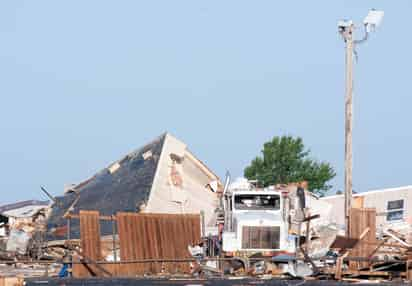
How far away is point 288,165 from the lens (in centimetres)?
9431

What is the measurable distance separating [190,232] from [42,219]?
43.5 feet

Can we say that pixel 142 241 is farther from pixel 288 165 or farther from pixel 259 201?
pixel 288 165

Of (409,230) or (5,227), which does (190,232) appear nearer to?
(409,230)

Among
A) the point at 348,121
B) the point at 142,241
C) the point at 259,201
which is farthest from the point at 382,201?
the point at 142,241

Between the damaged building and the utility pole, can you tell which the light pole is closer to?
the utility pole

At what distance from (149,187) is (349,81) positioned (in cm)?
1254

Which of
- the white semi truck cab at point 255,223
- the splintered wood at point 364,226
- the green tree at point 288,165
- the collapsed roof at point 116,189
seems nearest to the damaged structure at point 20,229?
the collapsed roof at point 116,189

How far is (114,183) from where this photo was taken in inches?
1922

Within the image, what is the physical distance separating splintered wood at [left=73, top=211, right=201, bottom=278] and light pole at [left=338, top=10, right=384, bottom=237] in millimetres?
5732

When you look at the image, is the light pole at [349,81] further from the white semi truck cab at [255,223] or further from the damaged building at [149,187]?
the damaged building at [149,187]

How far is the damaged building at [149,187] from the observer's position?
46.8m

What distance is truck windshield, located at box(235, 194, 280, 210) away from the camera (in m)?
35.0

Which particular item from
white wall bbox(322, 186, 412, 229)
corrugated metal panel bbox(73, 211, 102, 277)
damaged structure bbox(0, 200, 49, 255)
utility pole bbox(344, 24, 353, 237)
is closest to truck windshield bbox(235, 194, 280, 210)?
utility pole bbox(344, 24, 353, 237)

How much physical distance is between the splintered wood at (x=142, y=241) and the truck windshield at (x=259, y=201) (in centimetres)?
291
